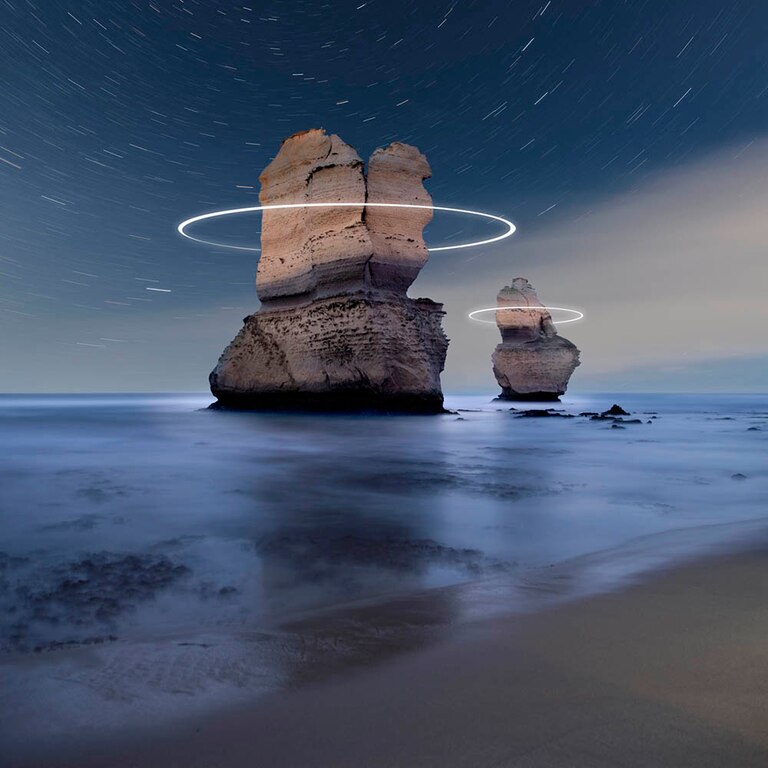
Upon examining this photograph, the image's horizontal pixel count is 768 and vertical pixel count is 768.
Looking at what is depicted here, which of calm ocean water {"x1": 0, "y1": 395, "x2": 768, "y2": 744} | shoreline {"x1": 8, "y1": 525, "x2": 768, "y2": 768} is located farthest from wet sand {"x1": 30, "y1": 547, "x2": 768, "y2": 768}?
calm ocean water {"x1": 0, "y1": 395, "x2": 768, "y2": 744}

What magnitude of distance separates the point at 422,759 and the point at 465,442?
1448cm

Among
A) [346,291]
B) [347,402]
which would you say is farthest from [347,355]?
[346,291]

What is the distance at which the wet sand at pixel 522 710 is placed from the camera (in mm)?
1636

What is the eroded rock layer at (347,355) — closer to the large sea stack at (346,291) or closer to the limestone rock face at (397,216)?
the large sea stack at (346,291)

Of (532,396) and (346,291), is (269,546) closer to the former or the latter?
(346,291)

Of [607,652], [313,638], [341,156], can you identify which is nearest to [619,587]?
[607,652]

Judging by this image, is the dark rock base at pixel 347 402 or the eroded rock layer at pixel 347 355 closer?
the eroded rock layer at pixel 347 355

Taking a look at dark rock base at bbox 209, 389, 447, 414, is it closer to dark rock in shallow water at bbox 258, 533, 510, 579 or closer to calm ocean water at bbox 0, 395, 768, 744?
calm ocean water at bbox 0, 395, 768, 744

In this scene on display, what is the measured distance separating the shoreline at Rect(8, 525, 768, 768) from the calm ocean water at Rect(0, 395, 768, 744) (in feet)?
0.84

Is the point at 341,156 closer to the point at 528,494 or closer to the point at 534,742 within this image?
the point at 528,494

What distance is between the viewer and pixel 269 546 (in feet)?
15.6

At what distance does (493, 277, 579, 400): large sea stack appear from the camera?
169 feet

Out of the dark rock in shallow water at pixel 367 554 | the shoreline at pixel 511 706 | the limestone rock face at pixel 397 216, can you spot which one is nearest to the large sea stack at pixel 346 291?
the limestone rock face at pixel 397 216

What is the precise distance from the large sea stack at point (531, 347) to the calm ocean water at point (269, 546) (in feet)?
133
